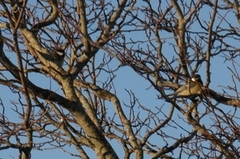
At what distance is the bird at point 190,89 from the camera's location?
5.42 metres

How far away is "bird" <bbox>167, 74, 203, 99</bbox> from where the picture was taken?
213 inches

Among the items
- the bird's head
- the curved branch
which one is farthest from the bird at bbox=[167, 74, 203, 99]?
the curved branch

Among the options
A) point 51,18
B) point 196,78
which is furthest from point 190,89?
Answer: point 51,18

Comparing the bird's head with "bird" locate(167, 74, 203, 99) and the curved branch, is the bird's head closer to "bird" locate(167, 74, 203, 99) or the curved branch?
"bird" locate(167, 74, 203, 99)

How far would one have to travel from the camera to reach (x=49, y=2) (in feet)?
19.0

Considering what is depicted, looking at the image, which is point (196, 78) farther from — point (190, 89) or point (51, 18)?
point (51, 18)

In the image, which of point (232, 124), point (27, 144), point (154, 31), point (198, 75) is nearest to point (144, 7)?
point (154, 31)

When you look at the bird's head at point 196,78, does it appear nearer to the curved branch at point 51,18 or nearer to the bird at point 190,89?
the bird at point 190,89

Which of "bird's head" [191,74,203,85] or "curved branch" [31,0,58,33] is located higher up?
"curved branch" [31,0,58,33]

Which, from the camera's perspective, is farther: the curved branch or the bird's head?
the curved branch

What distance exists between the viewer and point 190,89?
18.0ft

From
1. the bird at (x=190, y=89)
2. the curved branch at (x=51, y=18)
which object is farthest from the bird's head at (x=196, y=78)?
the curved branch at (x=51, y=18)

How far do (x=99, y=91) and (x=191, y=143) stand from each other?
126 cm

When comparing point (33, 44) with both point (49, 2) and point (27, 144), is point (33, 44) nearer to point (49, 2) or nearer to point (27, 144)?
point (49, 2)
